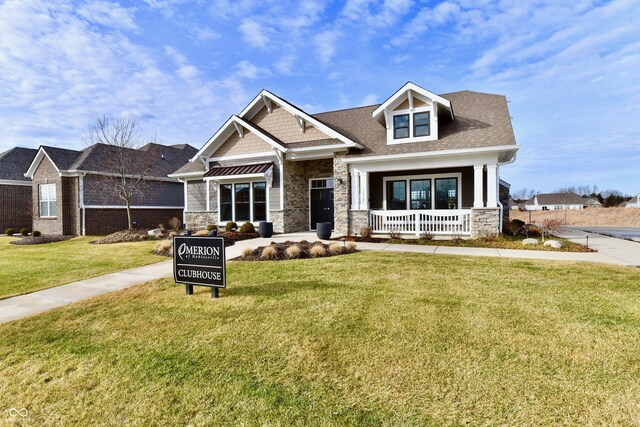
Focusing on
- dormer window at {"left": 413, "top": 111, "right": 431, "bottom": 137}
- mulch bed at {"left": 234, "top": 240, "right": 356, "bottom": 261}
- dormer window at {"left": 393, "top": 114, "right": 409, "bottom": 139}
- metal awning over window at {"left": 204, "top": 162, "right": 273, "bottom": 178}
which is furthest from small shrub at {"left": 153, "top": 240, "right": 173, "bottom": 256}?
dormer window at {"left": 413, "top": 111, "right": 431, "bottom": 137}

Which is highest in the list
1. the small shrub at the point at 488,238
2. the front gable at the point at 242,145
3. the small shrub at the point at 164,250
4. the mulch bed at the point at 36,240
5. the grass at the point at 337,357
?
the front gable at the point at 242,145

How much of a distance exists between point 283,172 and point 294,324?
12.0 metres

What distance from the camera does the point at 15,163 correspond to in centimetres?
2262

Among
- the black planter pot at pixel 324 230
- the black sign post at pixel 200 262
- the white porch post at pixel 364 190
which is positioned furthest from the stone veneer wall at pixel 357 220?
the black sign post at pixel 200 262

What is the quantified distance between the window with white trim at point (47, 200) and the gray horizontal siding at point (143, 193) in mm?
A: 2511

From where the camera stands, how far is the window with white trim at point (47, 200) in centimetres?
1997

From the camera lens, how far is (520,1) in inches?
351

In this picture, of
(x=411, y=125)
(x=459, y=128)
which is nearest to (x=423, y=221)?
(x=411, y=125)

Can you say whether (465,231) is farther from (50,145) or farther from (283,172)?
(50,145)

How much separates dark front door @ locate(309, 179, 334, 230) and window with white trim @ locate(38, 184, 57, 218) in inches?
645

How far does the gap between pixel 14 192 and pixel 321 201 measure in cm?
2197

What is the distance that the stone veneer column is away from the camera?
1446 centimetres

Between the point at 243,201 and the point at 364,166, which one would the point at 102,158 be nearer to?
the point at 243,201

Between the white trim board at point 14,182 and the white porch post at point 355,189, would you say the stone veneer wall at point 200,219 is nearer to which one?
the white porch post at point 355,189
